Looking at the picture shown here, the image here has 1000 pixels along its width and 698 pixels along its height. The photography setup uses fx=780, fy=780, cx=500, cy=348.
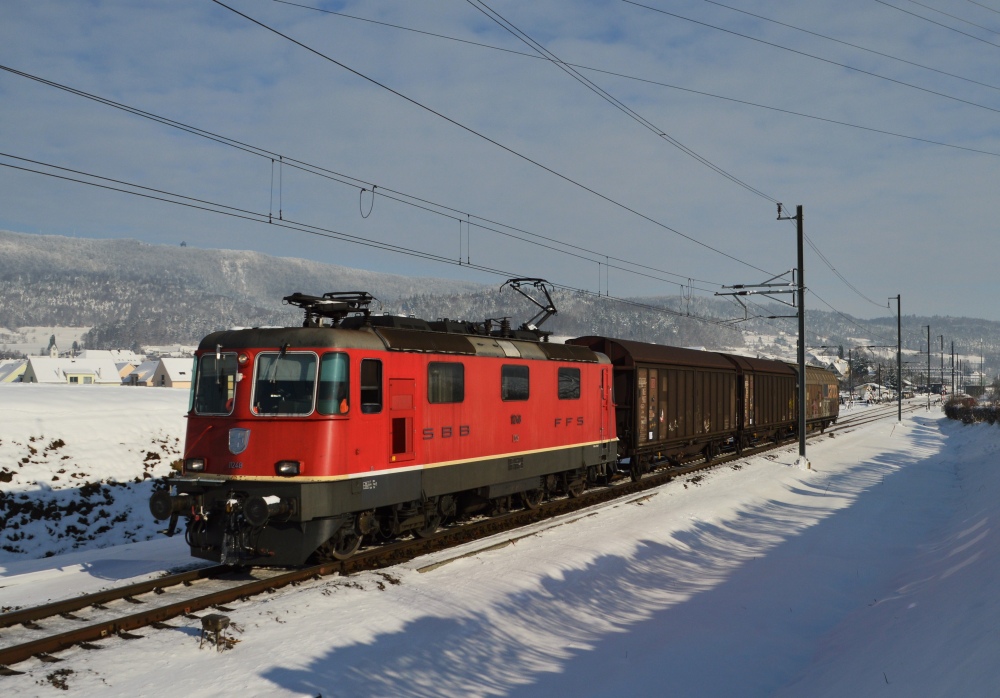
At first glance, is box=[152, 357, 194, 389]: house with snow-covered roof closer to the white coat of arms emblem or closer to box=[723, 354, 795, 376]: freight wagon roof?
box=[723, 354, 795, 376]: freight wagon roof

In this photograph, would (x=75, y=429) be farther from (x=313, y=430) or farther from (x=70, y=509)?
(x=313, y=430)

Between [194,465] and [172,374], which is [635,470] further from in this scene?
[172,374]

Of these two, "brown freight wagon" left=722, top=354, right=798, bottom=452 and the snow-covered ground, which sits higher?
"brown freight wagon" left=722, top=354, right=798, bottom=452

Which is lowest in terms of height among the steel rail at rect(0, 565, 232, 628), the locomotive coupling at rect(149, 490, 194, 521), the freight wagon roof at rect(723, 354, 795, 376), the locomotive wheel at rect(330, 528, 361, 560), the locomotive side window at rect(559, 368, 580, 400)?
the steel rail at rect(0, 565, 232, 628)

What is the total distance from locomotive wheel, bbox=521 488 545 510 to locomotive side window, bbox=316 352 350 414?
686cm

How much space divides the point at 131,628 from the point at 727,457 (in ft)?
78.1

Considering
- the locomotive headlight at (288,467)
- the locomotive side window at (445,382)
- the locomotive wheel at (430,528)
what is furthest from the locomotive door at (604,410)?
the locomotive headlight at (288,467)

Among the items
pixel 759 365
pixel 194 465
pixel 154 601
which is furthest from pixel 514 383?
pixel 759 365

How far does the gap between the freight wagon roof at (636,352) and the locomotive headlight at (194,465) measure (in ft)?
37.1

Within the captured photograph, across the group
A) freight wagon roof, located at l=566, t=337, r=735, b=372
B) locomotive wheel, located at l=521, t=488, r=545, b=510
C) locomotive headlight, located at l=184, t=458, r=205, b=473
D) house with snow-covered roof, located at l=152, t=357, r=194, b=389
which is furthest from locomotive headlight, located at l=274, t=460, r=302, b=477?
house with snow-covered roof, located at l=152, t=357, r=194, b=389

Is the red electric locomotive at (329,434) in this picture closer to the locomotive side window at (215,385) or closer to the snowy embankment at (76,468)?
the locomotive side window at (215,385)

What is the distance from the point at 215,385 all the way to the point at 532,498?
815cm

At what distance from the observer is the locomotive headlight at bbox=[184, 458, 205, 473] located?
11.8 m

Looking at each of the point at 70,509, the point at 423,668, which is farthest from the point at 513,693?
the point at 70,509
